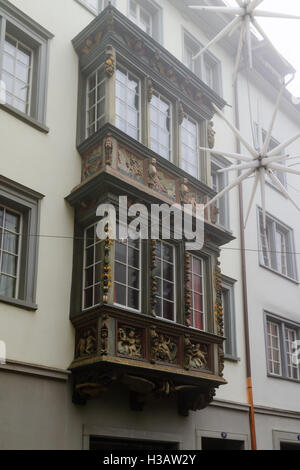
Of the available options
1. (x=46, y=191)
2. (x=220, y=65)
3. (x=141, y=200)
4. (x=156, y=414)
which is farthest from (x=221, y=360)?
(x=220, y=65)

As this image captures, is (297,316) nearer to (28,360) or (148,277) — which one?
(148,277)

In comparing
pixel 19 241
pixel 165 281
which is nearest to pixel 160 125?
pixel 165 281

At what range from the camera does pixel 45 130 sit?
12273mm

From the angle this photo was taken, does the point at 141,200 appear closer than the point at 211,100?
Yes

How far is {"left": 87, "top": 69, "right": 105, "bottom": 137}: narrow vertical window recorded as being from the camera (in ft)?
42.3

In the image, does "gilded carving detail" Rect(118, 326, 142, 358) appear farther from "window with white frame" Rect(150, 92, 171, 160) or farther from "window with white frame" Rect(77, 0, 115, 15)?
"window with white frame" Rect(77, 0, 115, 15)

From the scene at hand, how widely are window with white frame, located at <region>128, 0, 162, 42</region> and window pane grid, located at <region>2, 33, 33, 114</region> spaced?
181 inches

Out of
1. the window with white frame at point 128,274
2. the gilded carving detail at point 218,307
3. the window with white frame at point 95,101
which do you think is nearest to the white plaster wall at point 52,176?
the window with white frame at point 95,101

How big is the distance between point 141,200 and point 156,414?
4250mm

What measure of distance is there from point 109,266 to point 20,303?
5.51 feet

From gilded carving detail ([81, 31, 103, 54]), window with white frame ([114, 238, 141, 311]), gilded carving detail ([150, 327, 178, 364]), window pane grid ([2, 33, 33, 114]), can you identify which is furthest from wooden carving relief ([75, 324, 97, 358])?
gilded carving detail ([81, 31, 103, 54])


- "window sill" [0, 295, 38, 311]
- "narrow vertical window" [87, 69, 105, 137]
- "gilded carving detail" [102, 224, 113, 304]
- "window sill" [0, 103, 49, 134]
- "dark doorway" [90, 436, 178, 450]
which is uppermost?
"narrow vertical window" [87, 69, 105, 137]

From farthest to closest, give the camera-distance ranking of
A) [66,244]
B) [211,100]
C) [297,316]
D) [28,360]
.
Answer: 1. [297,316]
2. [211,100]
3. [66,244]
4. [28,360]

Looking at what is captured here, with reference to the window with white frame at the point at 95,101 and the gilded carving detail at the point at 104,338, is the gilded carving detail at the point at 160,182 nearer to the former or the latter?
the window with white frame at the point at 95,101
